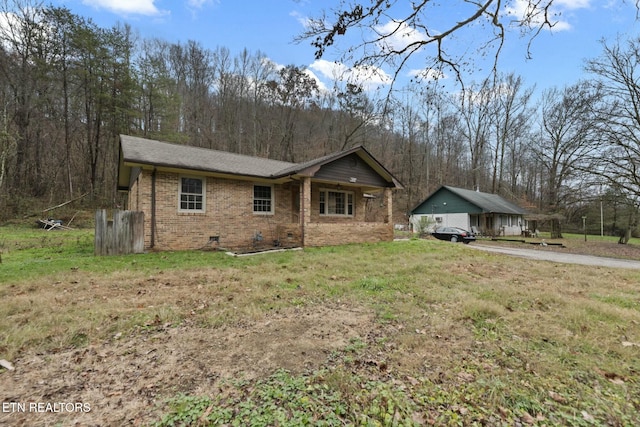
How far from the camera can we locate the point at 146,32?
2447 cm

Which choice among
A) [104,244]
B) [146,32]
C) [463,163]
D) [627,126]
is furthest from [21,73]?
[463,163]

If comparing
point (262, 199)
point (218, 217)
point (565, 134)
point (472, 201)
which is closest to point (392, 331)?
point (218, 217)

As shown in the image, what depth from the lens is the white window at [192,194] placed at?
10.6 meters

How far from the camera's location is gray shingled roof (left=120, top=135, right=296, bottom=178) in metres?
9.55

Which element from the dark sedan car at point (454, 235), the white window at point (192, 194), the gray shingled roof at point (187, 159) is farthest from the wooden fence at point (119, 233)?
the dark sedan car at point (454, 235)

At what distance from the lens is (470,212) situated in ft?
83.8

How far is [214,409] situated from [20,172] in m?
27.8

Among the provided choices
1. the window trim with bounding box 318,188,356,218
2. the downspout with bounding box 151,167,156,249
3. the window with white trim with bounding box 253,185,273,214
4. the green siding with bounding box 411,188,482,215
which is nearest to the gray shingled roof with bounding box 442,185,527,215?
the green siding with bounding box 411,188,482,215

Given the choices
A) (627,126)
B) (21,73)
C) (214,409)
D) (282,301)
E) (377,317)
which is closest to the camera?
(214,409)

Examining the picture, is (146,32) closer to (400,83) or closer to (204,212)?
(204,212)

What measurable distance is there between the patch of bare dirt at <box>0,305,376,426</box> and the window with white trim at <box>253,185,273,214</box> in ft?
29.8

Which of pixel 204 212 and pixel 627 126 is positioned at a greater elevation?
pixel 627 126

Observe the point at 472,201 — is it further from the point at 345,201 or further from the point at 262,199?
the point at 262,199

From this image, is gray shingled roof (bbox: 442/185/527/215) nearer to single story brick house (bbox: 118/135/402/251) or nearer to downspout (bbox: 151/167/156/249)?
single story brick house (bbox: 118/135/402/251)
